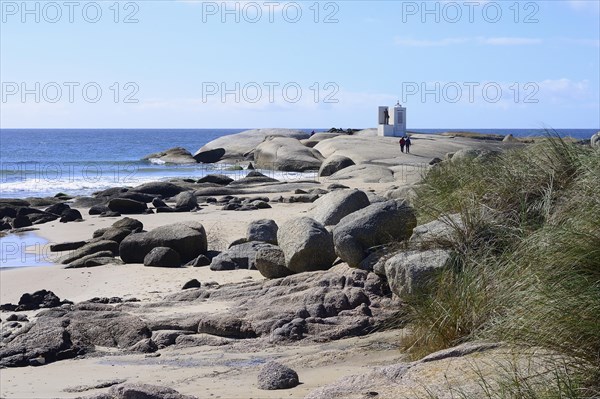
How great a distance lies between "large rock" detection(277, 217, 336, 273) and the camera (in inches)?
443

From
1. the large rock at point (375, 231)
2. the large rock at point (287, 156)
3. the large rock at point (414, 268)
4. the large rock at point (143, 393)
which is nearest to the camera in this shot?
the large rock at point (143, 393)

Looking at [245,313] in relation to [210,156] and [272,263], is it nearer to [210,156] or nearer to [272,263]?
[272,263]

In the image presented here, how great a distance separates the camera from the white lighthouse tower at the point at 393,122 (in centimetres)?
5188

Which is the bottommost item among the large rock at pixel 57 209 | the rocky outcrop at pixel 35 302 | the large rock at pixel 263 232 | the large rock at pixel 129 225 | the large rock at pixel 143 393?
the rocky outcrop at pixel 35 302

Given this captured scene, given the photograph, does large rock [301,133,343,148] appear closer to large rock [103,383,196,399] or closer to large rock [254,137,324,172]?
large rock [254,137,324,172]

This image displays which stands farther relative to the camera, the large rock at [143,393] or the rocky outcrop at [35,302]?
the rocky outcrop at [35,302]

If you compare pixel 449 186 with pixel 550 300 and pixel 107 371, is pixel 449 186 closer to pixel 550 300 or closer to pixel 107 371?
pixel 107 371

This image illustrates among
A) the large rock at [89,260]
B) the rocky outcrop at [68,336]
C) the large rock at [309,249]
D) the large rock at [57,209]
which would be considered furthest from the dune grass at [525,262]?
the large rock at [57,209]

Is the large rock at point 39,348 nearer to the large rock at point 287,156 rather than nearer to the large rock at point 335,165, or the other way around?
the large rock at point 335,165

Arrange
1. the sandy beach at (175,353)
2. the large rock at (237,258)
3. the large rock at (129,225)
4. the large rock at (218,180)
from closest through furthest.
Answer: the sandy beach at (175,353)
the large rock at (237,258)
the large rock at (129,225)
the large rock at (218,180)

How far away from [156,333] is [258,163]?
132 feet

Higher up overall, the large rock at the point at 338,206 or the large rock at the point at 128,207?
the large rock at the point at 338,206

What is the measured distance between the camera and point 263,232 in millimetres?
14820

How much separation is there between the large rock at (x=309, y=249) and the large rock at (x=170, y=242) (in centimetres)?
381
